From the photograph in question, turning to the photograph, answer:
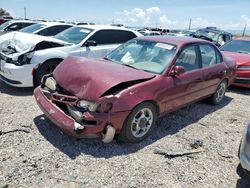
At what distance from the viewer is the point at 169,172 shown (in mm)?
A: 3297

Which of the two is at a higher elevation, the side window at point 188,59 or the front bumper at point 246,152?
the side window at point 188,59

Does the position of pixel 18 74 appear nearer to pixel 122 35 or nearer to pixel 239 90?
pixel 122 35

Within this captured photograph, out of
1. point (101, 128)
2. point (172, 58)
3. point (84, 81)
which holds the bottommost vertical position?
point (101, 128)

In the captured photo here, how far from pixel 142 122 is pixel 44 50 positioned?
135 inches

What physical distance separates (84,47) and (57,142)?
12.0 feet

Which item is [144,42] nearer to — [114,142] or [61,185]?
[114,142]

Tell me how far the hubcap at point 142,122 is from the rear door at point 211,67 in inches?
68.7

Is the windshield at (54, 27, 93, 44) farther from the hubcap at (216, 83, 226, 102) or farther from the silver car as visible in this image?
the silver car

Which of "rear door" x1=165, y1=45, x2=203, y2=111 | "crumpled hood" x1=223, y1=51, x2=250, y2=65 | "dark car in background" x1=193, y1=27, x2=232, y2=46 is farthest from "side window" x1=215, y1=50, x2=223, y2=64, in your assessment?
"dark car in background" x1=193, y1=27, x2=232, y2=46

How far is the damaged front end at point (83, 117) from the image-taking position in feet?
10.9

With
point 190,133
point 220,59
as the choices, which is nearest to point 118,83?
point 190,133

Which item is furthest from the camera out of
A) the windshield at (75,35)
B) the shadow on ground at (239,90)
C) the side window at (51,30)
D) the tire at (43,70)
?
the side window at (51,30)

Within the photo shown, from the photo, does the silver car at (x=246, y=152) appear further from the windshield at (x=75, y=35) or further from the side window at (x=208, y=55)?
the windshield at (x=75, y=35)

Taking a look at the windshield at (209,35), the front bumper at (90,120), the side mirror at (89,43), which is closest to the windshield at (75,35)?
the side mirror at (89,43)
